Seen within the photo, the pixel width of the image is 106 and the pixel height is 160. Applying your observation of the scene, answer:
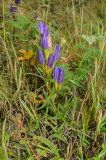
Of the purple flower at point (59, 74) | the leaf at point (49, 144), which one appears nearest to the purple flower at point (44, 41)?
the purple flower at point (59, 74)

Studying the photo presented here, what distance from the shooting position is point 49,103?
1.90m

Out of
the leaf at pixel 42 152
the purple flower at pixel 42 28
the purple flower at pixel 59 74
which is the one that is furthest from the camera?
the purple flower at pixel 42 28

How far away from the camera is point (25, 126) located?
186cm

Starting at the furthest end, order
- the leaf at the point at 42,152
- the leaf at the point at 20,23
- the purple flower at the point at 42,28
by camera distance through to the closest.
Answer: the leaf at the point at 20,23 < the purple flower at the point at 42,28 < the leaf at the point at 42,152

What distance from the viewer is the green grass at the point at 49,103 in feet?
5.79

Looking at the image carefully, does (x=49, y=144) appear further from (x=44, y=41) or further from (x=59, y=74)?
(x=44, y=41)

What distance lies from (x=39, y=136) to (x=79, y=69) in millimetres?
471

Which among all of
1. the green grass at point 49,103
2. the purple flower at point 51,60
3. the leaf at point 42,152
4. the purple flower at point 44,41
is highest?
the purple flower at point 44,41

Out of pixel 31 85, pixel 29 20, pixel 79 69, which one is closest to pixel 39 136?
pixel 31 85

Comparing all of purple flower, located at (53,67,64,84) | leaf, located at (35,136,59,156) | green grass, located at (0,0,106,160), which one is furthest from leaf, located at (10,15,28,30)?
leaf, located at (35,136,59,156)

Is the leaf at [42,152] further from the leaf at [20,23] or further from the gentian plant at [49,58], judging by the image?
the leaf at [20,23]

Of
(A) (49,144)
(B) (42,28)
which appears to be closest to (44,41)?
(B) (42,28)

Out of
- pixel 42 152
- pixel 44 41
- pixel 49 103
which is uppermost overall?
pixel 44 41

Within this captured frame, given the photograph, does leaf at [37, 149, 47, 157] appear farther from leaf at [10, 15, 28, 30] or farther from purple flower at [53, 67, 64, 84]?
leaf at [10, 15, 28, 30]
